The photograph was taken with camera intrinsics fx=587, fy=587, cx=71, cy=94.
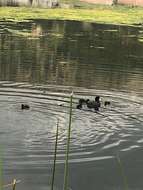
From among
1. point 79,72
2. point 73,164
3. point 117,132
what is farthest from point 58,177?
point 79,72

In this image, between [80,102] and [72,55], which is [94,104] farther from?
[72,55]

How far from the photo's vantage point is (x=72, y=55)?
71.2ft

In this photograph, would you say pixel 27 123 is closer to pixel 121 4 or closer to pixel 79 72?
pixel 79 72

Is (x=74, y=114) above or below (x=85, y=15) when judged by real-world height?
below

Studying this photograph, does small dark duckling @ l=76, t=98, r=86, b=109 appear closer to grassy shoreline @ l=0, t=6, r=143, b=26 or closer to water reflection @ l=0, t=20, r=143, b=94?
water reflection @ l=0, t=20, r=143, b=94

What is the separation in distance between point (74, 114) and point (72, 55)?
9514 millimetres

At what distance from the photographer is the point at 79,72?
17578 millimetres

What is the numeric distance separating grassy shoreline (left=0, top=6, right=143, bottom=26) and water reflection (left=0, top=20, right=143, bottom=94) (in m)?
4.80

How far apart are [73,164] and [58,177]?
60cm

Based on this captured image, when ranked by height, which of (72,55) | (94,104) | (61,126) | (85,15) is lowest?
(61,126)

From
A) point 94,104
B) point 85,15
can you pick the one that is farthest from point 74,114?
point 85,15

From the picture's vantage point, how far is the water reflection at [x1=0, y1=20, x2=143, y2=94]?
643 inches

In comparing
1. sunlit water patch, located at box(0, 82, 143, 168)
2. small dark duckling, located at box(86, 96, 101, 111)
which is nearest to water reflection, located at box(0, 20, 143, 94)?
sunlit water patch, located at box(0, 82, 143, 168)

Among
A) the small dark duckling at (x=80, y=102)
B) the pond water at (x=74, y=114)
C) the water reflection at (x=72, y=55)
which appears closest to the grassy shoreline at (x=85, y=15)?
the water reflection at (x=72, y=55)
